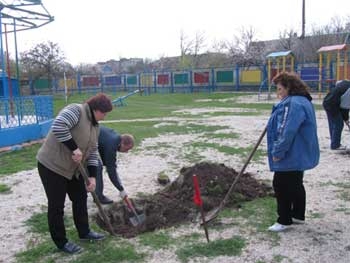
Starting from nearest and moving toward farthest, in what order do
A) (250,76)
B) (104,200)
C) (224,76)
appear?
(104,200) < (250,76) < (224,76)

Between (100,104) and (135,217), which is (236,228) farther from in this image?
(100,104)

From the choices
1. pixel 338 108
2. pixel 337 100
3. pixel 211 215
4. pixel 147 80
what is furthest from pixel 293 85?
pixel 147 80

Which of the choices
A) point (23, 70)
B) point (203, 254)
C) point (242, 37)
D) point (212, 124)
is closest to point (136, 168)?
point (203, 254)

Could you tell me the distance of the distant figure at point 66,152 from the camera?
3.39 meters

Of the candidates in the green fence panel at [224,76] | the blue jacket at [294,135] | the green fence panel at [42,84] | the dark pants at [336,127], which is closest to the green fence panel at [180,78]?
the green fence panel at [224,76]

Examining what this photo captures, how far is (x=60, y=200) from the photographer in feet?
11.8

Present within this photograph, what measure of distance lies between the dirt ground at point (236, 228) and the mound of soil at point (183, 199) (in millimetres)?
60

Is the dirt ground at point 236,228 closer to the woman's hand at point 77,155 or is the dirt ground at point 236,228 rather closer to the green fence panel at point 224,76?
the woman's hand at point 77,155

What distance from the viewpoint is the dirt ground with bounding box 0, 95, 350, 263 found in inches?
144

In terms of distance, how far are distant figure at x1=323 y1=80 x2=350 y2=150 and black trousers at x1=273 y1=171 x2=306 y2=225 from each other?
4.17 metres

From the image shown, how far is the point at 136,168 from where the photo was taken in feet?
23.6

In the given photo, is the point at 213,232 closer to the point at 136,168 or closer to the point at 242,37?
the point at 136,168

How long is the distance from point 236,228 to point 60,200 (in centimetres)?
179

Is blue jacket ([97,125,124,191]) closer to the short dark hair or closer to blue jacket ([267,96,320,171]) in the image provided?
the short dark hair
